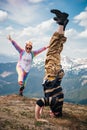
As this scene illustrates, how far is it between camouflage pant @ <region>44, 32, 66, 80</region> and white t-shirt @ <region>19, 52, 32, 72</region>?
9113 mm

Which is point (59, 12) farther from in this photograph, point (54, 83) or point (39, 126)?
point (39, 126)

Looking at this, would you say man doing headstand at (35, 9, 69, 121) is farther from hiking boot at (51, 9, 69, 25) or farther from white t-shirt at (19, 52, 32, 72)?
white t-shirt at (19, 52, 32, 72)

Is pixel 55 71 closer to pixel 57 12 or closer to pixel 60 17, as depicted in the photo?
pixel 60 17

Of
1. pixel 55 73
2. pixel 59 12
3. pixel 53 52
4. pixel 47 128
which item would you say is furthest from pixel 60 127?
pixel 59 12

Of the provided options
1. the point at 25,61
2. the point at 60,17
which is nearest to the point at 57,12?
the point at 60,17

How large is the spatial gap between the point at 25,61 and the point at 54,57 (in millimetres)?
9472

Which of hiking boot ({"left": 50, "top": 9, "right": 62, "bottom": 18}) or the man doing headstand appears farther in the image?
the man doing headstand

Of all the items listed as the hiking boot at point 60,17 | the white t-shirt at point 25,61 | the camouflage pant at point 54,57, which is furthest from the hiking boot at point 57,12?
the white t-shirt at point 25,61

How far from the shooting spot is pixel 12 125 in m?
9.91

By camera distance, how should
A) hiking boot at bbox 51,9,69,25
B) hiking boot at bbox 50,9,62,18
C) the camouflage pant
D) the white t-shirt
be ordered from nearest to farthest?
hiking boot at bbox 50,9,62,18 < hiking boot at bbox 51,9,69,25 < the camouflage pant < the white t-shirt

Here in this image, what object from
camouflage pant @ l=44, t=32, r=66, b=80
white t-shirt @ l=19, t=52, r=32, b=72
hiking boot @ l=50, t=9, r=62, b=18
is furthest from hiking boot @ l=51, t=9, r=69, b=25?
white t-shirt @ l=19, t=52, r=32, b=72

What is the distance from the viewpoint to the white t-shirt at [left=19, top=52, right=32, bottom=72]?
2122 centimetres

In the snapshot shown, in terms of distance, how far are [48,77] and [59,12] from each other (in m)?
3.11

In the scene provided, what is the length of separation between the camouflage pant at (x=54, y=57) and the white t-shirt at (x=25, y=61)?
911 cm
